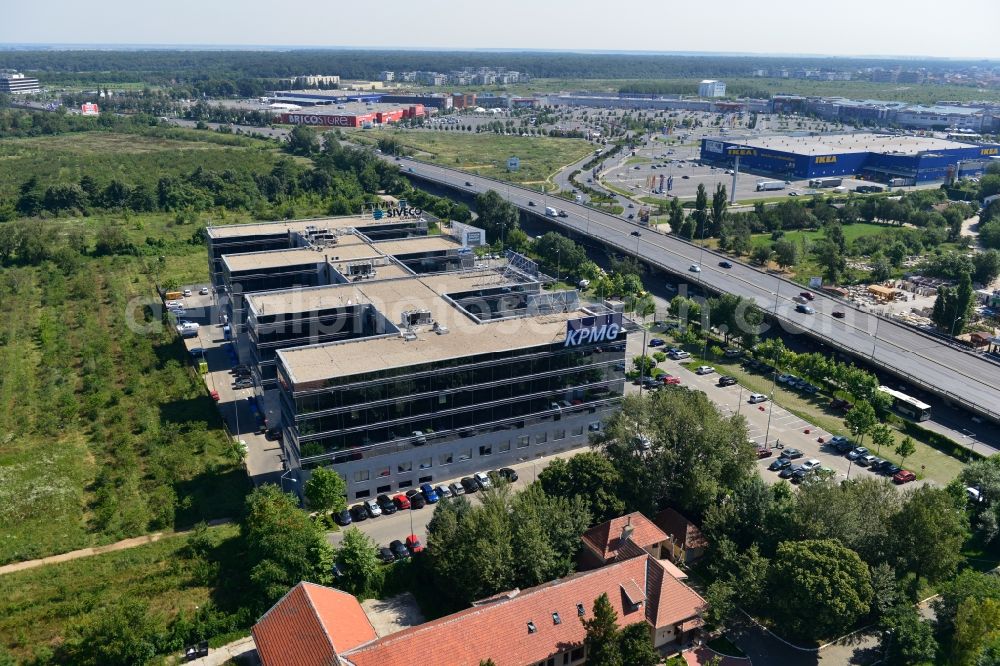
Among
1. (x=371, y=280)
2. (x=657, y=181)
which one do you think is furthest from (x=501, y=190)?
(x=371, y=280)

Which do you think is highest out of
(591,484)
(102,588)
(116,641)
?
(591,484)

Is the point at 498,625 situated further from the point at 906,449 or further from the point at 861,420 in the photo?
the point at 861,420

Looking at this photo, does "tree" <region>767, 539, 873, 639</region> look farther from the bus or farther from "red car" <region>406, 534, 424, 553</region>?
the bus

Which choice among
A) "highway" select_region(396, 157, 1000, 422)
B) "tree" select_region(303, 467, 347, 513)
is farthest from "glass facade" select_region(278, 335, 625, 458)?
"highway" select_region(396, 157, 1000, 422)

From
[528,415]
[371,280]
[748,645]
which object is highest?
[371,280]

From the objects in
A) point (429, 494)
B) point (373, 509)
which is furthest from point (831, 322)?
point (373, 509)

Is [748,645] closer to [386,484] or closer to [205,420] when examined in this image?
[386,484]
